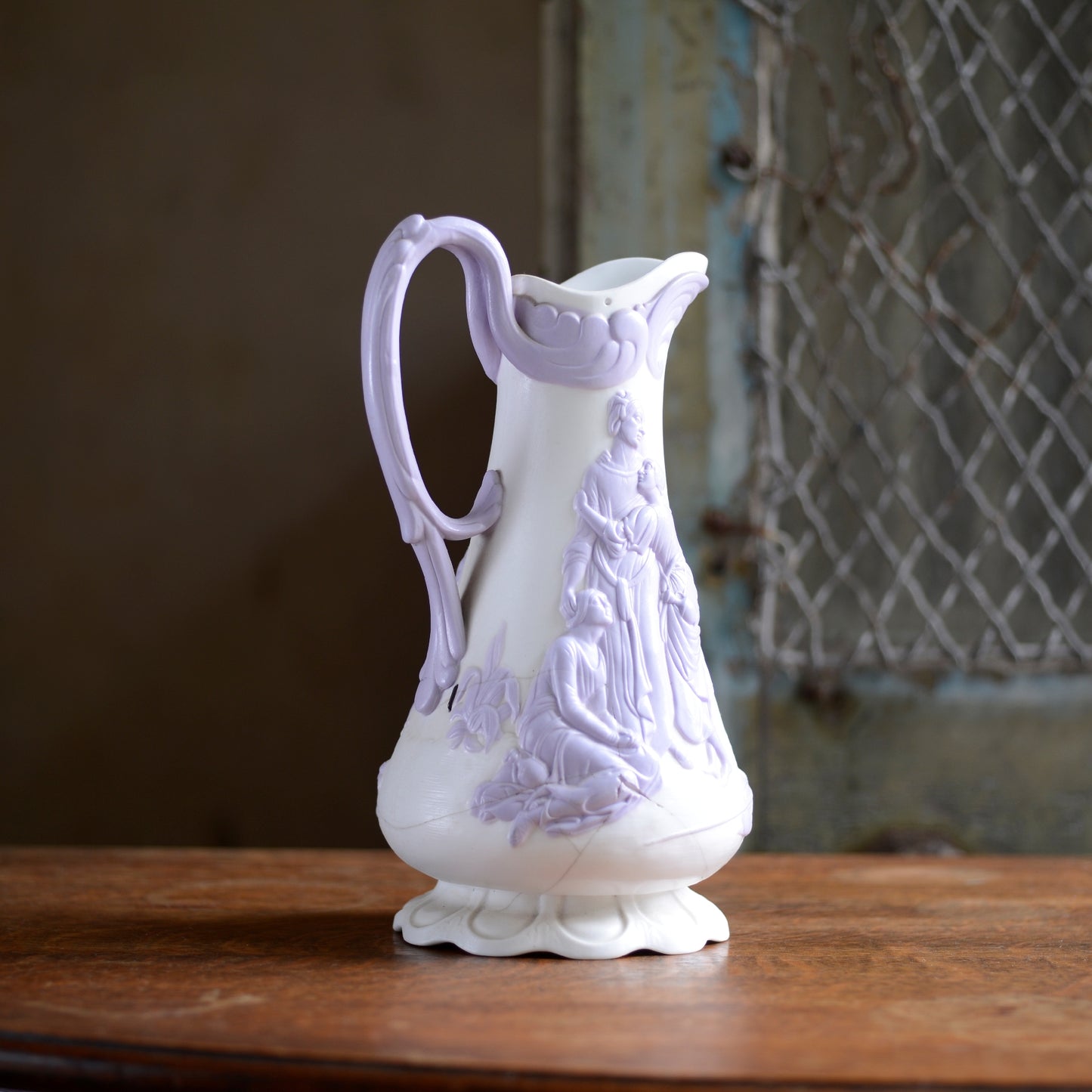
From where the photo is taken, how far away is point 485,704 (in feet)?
1.86

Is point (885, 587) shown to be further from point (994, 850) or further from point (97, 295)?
point (97, 295)

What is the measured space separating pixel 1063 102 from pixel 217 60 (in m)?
1.00

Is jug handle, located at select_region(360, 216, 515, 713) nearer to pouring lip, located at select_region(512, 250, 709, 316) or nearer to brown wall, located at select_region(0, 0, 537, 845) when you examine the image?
pouring lip, located at select_region(512, 250, 709, 316)

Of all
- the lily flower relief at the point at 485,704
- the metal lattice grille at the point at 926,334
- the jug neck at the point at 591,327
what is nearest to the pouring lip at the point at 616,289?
the jug neck at the point at 591,327

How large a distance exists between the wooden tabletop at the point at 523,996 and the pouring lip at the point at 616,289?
329 mm

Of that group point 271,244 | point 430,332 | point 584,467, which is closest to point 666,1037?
point 584,467

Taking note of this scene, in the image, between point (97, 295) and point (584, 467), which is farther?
point (97, 295)

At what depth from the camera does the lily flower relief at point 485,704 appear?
0.56m

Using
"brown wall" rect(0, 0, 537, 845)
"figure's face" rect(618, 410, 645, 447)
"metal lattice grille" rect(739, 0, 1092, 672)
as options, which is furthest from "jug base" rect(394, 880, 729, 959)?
"brown wall" rect(0, 0, 537, 845)

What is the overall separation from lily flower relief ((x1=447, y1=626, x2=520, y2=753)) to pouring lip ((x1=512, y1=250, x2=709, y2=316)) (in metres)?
0.17

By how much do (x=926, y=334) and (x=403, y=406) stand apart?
792 mm

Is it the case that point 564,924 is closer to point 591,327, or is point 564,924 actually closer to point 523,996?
point 523,996

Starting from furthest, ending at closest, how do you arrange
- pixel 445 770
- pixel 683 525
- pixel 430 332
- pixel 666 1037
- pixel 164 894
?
pixel 430 332 → pixel 683 525 → pixel 164 894 → pixel 445 770 → pixel 666 1037

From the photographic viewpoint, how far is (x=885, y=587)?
121 centimetres
